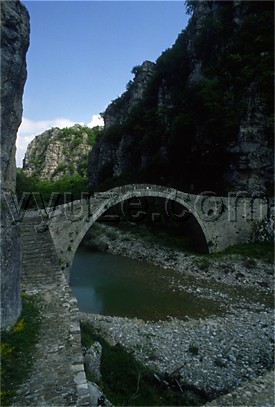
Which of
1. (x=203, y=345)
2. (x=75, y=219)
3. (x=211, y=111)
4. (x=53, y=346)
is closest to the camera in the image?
(x=53, y=346)

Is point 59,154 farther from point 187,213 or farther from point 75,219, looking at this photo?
point 75,219

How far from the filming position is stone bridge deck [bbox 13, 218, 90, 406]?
3987mm

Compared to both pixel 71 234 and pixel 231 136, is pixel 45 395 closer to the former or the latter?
pixel 71 234

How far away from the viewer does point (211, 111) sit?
72.9 feet

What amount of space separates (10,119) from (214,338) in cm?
779

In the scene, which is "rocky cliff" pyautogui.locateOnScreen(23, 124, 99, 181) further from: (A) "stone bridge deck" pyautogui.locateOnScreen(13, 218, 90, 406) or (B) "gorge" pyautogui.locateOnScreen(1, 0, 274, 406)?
(A) "stone bridge deck" pyautogui.locateOnScreen(13, 218, 90, 406)

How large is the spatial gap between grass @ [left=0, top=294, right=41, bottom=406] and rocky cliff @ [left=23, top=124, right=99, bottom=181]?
65032 millimetres

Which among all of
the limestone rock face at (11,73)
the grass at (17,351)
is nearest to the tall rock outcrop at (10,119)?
the limestone rock face at (11,73)

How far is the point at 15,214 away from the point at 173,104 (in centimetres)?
2950

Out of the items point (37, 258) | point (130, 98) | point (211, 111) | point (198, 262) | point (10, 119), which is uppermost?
point (130, 98)

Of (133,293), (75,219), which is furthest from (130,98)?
(133,293)

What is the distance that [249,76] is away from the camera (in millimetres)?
21516

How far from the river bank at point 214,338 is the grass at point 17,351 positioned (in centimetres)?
336

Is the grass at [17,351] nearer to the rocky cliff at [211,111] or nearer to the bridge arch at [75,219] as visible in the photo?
the bridge arch at [75,219]
